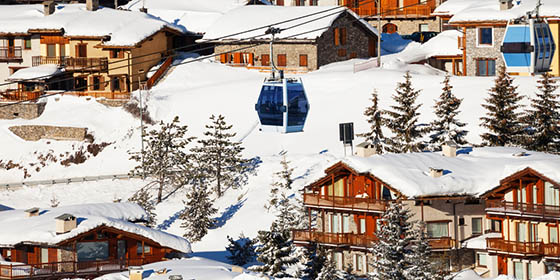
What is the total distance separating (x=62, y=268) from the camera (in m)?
59.0

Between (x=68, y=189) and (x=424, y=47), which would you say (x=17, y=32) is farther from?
(x=424, y=47)

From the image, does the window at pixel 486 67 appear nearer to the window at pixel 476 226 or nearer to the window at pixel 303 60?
the window at pixel 303 60

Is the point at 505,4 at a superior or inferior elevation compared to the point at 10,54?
superior

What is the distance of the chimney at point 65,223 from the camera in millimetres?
58781

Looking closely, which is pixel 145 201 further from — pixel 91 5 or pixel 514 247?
pixel 91 5

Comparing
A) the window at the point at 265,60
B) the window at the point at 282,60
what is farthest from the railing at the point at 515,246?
the window at the point at 265,60

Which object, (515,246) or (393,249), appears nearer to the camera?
(393,249)

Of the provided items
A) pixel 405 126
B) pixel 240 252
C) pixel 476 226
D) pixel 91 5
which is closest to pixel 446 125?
pixel 405 126

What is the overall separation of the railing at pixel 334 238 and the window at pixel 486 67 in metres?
27.6

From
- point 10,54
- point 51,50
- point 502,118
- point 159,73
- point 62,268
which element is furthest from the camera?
point 10,54

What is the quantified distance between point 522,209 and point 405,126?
16534mm

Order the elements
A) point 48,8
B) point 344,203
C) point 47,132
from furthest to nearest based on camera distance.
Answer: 1. point 48,8
2. point 47,132
3. point 344,203

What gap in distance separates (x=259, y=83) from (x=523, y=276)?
32.2m

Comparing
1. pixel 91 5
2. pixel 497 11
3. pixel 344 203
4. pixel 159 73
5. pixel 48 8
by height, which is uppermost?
pixel 91 5
